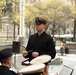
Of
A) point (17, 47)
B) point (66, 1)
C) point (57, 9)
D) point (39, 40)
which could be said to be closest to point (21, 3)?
point (57, 9)

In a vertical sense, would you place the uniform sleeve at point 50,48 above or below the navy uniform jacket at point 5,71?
above

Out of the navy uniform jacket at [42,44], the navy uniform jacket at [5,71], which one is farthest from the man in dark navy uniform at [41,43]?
the navy uniform jacket at [5,71]

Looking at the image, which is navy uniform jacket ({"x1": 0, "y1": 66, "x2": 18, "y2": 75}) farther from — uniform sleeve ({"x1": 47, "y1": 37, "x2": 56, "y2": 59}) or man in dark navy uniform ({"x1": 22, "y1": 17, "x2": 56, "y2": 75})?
uniform sleeve ({"x1": 47, "y1": 37, "x2": 56, "y2": 59})

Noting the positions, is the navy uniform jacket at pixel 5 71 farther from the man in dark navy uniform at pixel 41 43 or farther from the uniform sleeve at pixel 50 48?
the uniform sleeve at pixel 50 48

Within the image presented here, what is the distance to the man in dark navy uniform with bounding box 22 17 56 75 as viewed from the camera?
18.0 feet

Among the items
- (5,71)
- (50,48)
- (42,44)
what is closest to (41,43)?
(42,44)

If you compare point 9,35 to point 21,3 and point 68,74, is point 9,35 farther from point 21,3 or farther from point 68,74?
point 68,74

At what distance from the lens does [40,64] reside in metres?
4.31

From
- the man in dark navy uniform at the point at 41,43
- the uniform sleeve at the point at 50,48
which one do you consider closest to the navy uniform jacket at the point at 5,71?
the man in dark navy uniform at the point at 41,43

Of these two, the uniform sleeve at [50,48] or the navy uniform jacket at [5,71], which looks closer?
the navy uniform jacket at [5,71]

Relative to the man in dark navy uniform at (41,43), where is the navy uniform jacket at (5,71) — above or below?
below

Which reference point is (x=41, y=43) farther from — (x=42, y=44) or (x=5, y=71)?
(x=5, y=71)

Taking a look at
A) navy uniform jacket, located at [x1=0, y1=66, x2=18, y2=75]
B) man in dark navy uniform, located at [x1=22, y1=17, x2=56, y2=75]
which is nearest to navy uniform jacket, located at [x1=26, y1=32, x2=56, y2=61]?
man in dark navy uniform, located at [x1=22, y1=17, x2=56, y2=75]

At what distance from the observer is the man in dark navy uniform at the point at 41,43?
547 centimetres
